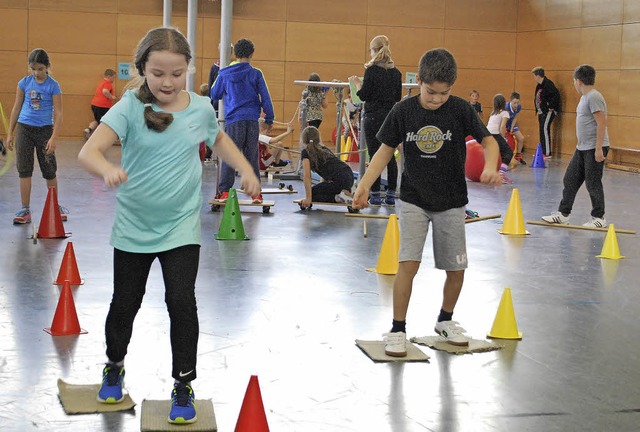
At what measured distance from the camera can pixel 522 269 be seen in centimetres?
771

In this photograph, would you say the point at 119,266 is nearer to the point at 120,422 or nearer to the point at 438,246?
the point at 120,422

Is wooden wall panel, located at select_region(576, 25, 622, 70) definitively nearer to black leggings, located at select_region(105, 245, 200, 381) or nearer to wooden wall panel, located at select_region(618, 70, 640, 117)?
wooden wall panel, located at select_region(618, 70, 640, 117)

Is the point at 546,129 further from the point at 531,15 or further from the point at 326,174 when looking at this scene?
the point at 326,174

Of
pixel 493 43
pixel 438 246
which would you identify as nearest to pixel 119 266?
pixel 438 246

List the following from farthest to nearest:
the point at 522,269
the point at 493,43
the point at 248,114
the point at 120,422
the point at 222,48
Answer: the point at 493,43 → the point at 222,48 → the point at 248,114 → the point at 522,269 → the point at 120,422

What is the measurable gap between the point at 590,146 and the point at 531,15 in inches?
549

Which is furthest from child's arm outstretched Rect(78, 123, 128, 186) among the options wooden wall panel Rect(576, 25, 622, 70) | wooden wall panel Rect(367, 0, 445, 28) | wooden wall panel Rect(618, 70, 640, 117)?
wooden wall panel Rect(367, 0, 445, 28)

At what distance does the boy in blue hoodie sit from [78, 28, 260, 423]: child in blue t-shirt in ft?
21.8

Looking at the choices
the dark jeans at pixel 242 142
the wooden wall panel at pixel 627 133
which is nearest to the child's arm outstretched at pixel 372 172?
the dark jeans at pixel 242 142

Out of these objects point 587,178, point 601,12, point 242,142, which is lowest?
point 587,178

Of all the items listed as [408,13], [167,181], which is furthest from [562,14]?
[167,181]

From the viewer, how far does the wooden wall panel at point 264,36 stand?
22.0 metres

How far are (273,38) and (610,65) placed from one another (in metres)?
7.73

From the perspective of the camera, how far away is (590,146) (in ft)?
32.3
